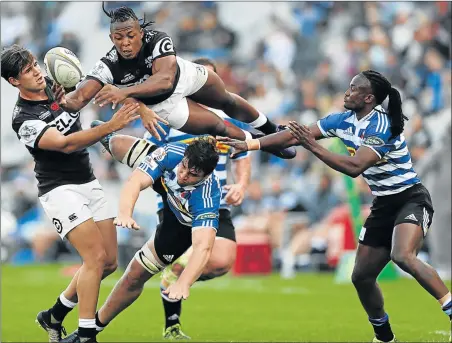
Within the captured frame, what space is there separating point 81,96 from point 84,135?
1.31 feet

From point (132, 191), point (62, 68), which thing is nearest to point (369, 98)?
point (132, 191)

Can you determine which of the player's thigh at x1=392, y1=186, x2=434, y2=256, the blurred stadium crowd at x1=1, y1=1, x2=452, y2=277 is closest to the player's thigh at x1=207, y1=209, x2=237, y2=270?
the player's thigh at x1=392, y1=186, x2=434, y2=256

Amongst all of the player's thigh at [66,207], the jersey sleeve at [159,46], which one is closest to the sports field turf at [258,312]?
the player's thigh at [66,207]

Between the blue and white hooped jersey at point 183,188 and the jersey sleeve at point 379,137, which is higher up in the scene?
the jersey sleeve at point 379,137

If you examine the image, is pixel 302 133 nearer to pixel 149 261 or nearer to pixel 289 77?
pixel 149 261

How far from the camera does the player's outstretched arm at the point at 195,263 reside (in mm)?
7527

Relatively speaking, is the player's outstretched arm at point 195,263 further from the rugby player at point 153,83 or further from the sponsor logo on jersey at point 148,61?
the sponsor logo on jersey at point 148,61

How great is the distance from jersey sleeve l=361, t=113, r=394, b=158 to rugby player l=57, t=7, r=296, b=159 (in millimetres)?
914

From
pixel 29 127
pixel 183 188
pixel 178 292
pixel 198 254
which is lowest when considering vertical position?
pixel 178 292

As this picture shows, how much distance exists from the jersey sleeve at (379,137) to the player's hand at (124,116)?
200 centimetres

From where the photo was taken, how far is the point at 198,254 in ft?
26.1

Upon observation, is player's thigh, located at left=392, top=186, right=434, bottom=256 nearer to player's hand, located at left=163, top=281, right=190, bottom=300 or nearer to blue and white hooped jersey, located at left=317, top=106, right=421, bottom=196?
blue and white hooped jersey, located at left=317, top=106, right=421, bottom=196

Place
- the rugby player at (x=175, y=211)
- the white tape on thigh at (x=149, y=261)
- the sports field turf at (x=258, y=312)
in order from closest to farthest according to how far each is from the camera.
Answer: the rugby player at (x=175, y=211)
the white tape on thigh at (x=149, y=261)
the sports field turf at (x=258, y=312)

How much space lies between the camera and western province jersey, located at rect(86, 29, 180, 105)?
8.35 meters
